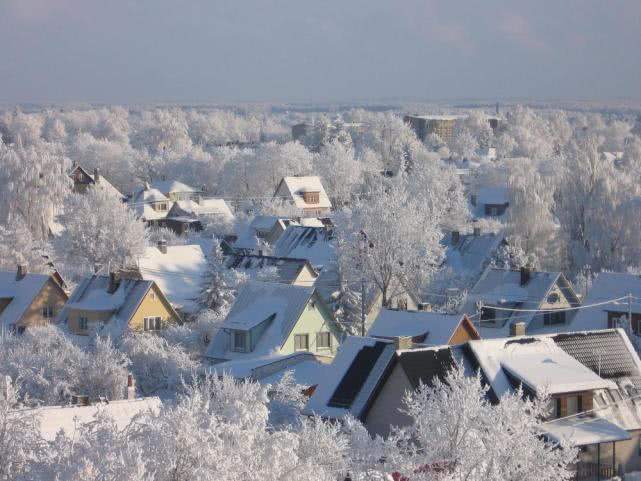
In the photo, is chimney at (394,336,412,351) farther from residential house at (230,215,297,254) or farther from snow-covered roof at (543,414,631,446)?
residential house at (230,215,297,254)

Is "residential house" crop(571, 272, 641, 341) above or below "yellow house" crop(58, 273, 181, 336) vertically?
above

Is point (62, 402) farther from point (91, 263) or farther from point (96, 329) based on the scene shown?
point (91, 263)

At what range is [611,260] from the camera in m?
57.4

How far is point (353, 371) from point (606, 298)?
14887mm

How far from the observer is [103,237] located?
2275 inches

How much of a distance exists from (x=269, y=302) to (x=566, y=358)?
1295 cm

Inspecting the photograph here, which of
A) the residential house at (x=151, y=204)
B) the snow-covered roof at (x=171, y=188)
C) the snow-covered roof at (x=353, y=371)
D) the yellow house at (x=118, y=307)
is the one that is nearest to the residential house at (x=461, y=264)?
the yellow house at (x=118, y=307)

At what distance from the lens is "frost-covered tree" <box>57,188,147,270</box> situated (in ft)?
186

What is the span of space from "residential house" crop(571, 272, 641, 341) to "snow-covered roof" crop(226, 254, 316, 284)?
11354 mm

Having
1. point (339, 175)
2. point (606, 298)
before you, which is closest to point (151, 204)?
point (339, 175)

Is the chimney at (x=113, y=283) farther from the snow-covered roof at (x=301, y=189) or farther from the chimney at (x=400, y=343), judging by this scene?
the snow-covered roof at (x=301, y=189)

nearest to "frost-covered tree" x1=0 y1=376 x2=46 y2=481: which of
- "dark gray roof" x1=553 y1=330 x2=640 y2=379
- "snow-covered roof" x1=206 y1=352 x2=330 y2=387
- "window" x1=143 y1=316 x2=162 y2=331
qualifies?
"dark gray roof" x1=553 y1=330 x2=640 y2=379

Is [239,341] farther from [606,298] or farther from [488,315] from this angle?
[606,298]

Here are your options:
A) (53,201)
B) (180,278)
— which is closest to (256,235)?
(53,201)
